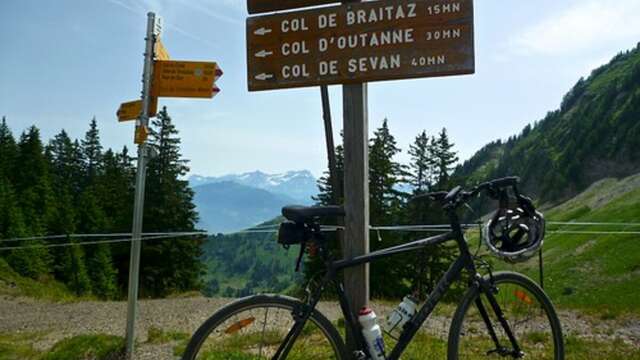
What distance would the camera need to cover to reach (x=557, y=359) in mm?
3824

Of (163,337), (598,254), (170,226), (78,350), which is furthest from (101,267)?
(598,254)

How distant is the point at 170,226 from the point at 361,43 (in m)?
35.9

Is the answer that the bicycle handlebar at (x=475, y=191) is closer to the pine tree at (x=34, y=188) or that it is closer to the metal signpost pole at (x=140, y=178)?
the metal signpost pole at (x=140, y=178)

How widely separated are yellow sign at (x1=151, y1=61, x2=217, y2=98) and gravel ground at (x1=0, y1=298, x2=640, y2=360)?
9.81 feet

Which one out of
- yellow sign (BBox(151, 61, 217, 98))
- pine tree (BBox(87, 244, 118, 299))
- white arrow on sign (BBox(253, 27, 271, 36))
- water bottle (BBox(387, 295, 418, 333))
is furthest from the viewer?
pine tree (BBox(87, 244, 118, 299))

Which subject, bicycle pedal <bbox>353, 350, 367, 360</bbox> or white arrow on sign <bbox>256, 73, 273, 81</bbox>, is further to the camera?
white arrow on sign <bbox>256, 73, 273, 81</bbox>

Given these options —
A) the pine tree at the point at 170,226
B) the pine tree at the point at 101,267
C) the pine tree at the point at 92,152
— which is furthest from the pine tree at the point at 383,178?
the pine tree at the point at 92,152

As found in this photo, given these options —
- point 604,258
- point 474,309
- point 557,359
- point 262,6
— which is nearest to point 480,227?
point 474,309

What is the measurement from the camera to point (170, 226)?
37406mm

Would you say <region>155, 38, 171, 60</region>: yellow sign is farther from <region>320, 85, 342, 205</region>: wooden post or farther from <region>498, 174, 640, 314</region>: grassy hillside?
<region>498, 174, 640, 314</region>: grassy hillside

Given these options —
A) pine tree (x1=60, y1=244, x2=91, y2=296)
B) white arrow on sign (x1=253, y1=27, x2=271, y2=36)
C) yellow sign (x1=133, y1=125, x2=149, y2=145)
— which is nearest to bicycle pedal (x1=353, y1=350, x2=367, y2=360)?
white arrow on sign (x1=253, y1=27, x2=271, y2=36)

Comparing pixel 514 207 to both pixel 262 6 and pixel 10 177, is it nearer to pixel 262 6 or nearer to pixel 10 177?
pixel 262 6

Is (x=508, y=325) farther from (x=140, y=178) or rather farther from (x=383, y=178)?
(x=383, y=178)

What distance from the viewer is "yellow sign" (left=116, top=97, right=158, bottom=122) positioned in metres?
5.41
